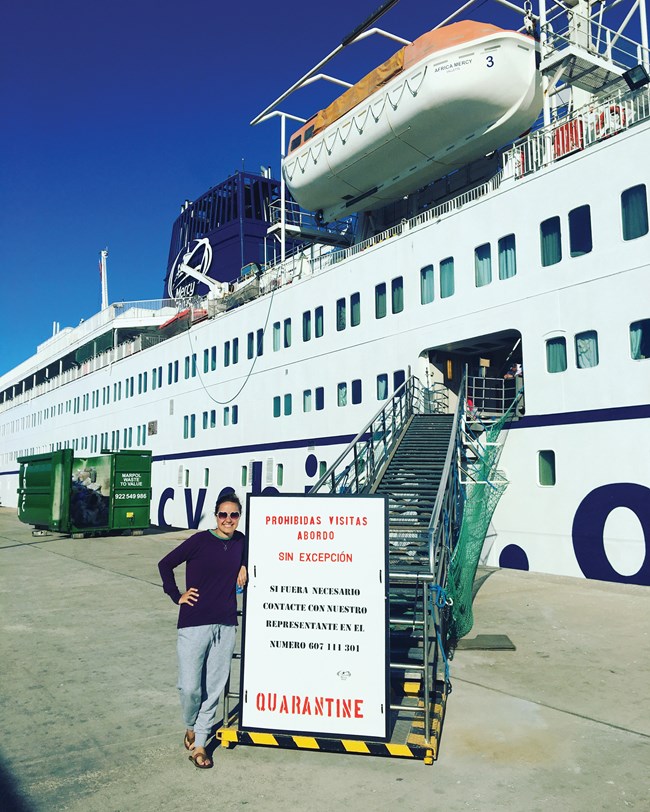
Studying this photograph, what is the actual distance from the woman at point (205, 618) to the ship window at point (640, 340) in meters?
10.3

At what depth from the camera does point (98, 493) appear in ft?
84.7

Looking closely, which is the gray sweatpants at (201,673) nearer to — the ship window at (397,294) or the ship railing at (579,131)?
the ship railing at (579,131)

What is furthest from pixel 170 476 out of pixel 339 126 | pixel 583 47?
pixel 583 47

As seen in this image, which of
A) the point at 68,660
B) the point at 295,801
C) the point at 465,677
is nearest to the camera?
the point at 295,801

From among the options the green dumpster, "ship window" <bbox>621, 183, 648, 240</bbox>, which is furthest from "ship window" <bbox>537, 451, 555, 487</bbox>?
the green dumpster

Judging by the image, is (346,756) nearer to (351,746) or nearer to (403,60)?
(351,746)

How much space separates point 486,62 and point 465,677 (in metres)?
14.9

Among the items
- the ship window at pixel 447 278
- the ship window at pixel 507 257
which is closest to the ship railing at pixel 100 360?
the ship window at pixel 447 278

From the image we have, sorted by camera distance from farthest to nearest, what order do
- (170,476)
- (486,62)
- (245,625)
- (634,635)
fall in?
(170,476), (486,62), (634,635), (245,625)

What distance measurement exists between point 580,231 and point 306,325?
10.4 m

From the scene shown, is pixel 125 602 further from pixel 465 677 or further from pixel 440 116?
pixel 440 116

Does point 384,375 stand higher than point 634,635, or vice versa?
point 384,375

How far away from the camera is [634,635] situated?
883cm

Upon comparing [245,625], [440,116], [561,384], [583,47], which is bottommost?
[245,625]
